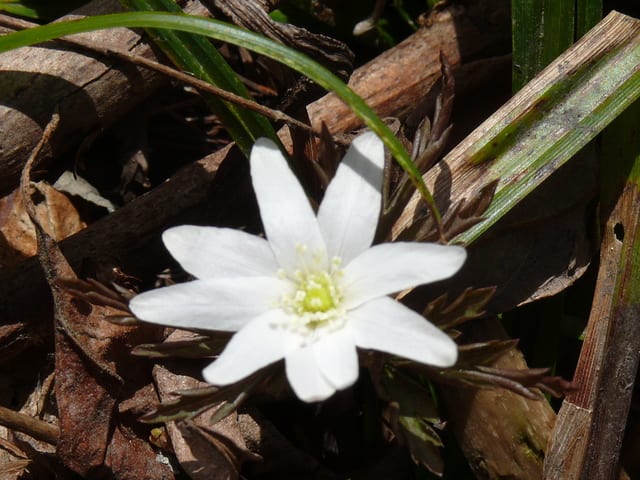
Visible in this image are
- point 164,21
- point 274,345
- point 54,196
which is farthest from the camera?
point 54,196

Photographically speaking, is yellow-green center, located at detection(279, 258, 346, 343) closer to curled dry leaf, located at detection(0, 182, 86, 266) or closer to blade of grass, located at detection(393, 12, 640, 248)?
blade of grass, located at detection(393, 12, 640, 248)

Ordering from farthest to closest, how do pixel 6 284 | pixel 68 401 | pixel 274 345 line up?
pixel 6 284
pixel 68 401
pixel 274 345

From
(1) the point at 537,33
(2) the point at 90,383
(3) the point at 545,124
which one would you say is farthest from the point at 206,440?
(1) the point at 537,33

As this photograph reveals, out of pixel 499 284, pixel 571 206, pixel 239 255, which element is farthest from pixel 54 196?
pixel 571 206

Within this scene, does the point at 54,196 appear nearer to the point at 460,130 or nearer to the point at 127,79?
the point at 127,79

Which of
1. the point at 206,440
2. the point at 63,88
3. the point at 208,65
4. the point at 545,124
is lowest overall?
the point at 206,440

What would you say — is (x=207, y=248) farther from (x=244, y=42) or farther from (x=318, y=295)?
(x=244, y=42)

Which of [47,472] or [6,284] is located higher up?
[6,284]
